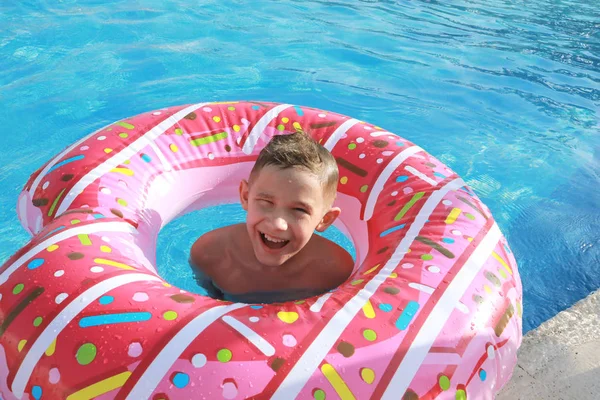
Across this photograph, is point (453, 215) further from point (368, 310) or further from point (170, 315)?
point (170, 315)

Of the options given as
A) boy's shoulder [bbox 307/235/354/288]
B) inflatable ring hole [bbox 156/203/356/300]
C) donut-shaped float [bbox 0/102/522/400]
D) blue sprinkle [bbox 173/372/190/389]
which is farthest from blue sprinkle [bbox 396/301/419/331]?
inflatable ring hole [bbox 156/203/356/300]

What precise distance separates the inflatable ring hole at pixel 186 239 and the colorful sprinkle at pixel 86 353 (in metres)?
1.68

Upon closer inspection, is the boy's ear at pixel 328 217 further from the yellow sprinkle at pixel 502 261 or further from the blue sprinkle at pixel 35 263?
the blue sprinkle at pixel 35 263

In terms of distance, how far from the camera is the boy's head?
2471mm

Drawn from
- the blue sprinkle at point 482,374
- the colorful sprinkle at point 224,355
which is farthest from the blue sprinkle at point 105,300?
the blue sprinkle at point 482,374

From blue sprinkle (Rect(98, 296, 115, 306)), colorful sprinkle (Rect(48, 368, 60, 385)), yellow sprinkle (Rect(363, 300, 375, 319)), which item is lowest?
colorful sprinkle (Rect(48, 368, 60, 385))

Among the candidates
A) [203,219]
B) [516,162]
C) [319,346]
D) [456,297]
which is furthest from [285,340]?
[516,162]

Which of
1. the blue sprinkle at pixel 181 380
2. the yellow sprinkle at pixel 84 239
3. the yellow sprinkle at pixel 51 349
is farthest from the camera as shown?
the yellow sprinkle at pixel 84 239

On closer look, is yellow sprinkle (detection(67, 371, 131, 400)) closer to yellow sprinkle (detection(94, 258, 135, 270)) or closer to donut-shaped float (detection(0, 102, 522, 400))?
donut-shaped float (detection(0, 102, 522, 400))

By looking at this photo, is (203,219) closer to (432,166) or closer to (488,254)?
(432,166)

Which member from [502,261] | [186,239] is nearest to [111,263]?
[502,261]

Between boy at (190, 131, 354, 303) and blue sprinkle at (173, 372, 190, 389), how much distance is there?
811mm

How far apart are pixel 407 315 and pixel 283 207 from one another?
0.70 metres

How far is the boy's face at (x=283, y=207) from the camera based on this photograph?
2469mm
